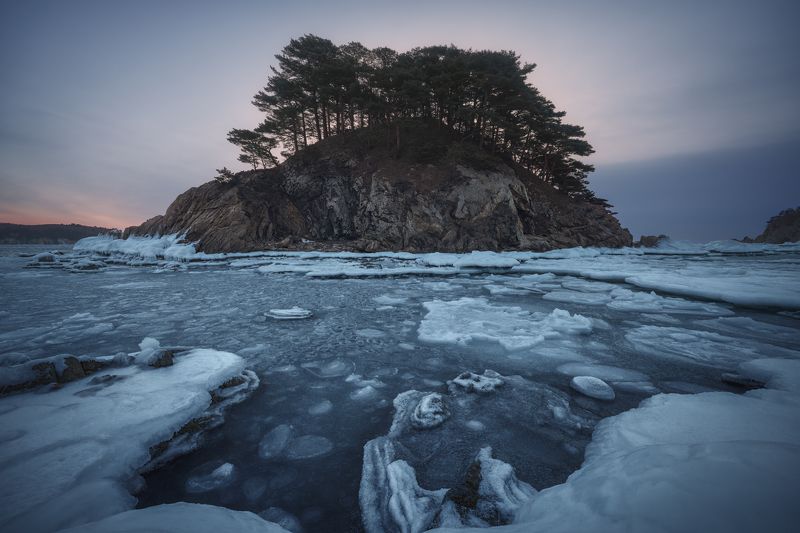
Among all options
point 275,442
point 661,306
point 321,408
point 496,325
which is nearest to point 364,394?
point 321,408

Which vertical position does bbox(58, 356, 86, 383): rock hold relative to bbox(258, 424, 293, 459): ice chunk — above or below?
above

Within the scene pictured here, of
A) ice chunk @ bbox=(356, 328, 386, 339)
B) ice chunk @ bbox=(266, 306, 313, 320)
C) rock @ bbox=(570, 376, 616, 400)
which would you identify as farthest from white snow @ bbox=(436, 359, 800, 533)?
ice chunk @ bbox=(266, 306, 313, 320)

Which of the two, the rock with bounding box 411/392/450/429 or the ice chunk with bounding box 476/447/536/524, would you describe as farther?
the rock with bounding box 411/392/450/429

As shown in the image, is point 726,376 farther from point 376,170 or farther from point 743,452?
point 376,170

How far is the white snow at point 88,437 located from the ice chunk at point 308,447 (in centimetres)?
67

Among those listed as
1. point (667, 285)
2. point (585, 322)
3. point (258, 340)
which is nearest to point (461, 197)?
point (667, 285)

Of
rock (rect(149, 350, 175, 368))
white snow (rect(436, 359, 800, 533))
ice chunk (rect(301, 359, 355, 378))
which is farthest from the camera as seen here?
ice chunk (rect(301, 359, 355, 378))

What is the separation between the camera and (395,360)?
2.77 metres

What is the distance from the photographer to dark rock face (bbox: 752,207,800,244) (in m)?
31.1

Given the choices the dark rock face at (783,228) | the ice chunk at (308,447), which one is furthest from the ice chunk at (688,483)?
the dark rock face at (783,228)

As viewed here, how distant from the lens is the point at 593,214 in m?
22.9

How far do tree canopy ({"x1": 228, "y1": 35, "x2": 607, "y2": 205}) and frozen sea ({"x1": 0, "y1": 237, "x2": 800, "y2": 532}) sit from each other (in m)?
17.3

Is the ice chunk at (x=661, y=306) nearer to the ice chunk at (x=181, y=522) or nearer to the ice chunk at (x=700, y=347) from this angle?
the ice chunk at (x=700, y=347)

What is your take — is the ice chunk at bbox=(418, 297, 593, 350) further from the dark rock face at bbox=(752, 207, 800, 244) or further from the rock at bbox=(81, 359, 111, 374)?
the dark rock face at bbox=(752, 207, 800, 244)
